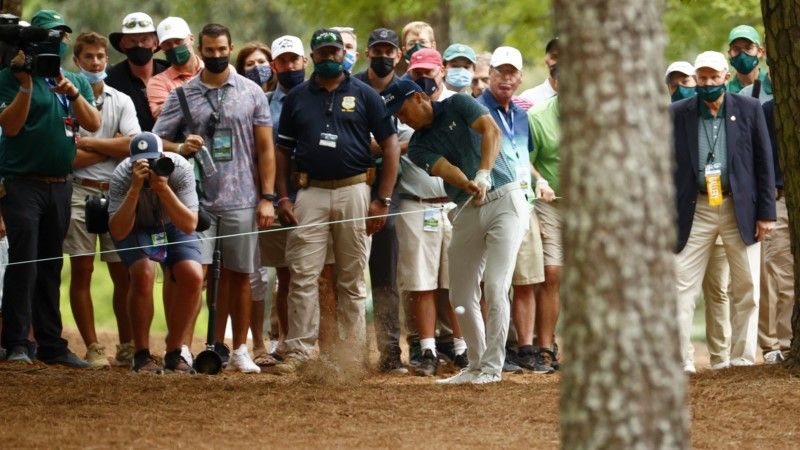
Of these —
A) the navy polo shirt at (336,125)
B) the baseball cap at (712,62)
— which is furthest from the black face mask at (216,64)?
the baseball cap at (712,62)

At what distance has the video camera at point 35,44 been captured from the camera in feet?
38.5

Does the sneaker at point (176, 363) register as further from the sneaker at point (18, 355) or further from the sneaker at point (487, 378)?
the sneaker at point (487, 378)

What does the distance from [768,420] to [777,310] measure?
4652 mm

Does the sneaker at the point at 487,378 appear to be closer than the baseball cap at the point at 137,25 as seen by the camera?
Yes

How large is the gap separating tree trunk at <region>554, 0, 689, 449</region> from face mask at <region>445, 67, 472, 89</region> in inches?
297

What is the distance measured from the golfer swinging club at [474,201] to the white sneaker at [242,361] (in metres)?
1.91

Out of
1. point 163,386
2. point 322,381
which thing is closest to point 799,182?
point 322,381

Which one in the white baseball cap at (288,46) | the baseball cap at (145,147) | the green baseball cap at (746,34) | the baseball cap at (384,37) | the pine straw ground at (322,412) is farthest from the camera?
the green baseball cap at (746,34)

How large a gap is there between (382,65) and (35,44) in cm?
305

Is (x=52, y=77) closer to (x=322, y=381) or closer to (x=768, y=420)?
(x=322, y=381)

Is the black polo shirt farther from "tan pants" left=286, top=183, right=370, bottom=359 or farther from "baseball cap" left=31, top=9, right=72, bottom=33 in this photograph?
"tan pants" left=286, top=183, right=370, bottom=359

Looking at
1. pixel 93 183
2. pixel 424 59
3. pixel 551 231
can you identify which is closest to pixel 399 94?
pixel 424 59

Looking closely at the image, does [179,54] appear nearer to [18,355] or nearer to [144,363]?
[144,363]

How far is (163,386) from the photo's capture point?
1121cm
